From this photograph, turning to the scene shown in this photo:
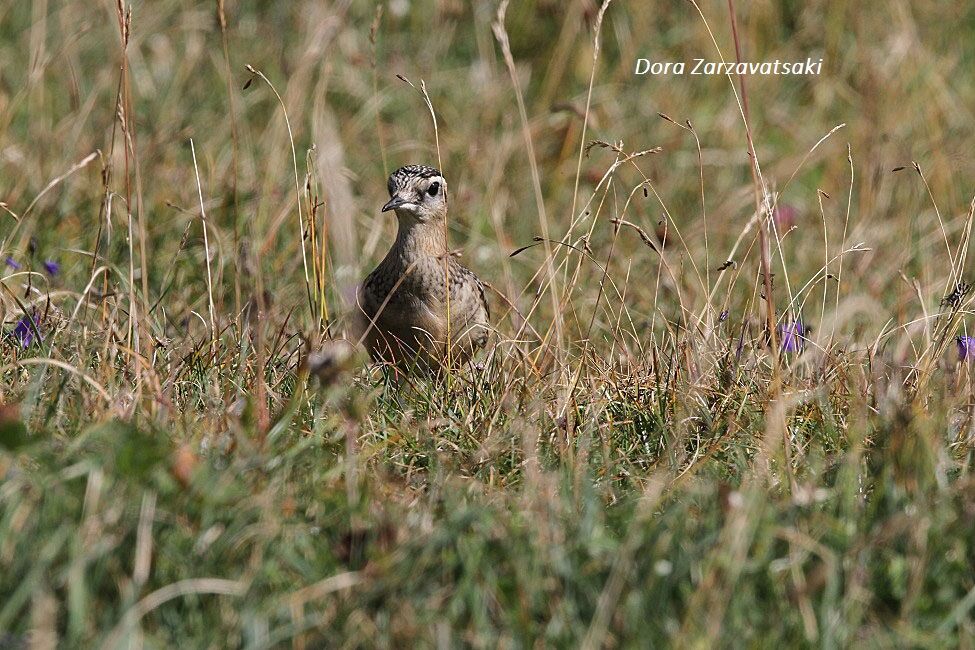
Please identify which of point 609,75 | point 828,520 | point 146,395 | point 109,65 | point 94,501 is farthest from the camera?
point 609,75

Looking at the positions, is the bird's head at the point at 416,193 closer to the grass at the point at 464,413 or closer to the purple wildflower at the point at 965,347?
the grass at the point at 464,413

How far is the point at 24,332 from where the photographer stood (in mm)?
4270

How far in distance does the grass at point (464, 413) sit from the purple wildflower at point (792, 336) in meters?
0.04

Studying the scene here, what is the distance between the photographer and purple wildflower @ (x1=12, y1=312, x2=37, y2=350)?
4.17 m

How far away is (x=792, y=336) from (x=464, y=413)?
1.13 meters

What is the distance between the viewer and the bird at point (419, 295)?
197 inches

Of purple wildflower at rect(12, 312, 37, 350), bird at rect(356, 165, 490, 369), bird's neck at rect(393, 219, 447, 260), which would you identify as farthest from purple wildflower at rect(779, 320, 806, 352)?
purple wildflower at rect(12, 312, 37, 350)

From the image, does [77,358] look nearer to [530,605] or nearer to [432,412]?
[432,412]

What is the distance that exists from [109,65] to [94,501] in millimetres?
5195

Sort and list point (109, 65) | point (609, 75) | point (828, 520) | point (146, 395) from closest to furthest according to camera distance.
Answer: point (828, 520), point (146, 395), point (109, 65), point (609, 75)

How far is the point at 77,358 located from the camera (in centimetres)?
406

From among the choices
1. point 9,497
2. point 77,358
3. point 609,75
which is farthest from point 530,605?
point 609,75

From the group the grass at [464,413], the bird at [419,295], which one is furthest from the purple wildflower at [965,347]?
the bird at [419,295]

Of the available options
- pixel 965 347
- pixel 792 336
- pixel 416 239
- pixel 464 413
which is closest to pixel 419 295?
pixel 416 239
